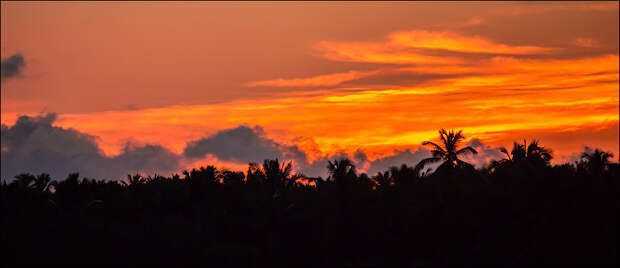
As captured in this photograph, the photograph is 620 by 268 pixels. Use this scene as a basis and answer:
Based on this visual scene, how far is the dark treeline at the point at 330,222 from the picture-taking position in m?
39.9

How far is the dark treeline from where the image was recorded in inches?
1570

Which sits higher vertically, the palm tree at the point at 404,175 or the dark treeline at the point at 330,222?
the palm tree at the point at 404,175

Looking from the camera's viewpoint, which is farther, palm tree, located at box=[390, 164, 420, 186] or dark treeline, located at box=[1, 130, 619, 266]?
palm tree, located at box=[390, 164, 420, 186]

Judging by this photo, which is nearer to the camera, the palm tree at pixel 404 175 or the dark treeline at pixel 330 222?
the dark treeline at pixel 330 222

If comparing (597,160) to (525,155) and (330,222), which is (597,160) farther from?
(330,222)

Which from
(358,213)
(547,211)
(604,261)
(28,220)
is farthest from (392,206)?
(28,220)

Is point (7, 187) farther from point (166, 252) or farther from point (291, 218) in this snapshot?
point (291, 218)

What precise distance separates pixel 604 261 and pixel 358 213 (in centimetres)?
1566

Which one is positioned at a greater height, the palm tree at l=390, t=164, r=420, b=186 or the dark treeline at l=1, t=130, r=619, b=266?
the palm tree at l=390, t=164, r=420, b=186

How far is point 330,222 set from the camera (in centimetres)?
4409

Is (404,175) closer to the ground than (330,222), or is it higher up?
higher up

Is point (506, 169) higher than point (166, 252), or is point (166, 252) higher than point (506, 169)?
point (506, 169)

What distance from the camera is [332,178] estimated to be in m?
51.8

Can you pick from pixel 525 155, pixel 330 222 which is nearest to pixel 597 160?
pixel 525 155
